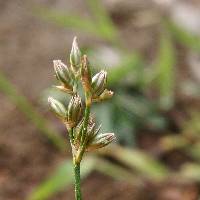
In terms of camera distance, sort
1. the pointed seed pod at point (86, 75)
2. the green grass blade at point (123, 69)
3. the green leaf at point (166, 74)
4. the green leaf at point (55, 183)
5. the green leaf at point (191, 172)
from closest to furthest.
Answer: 1. the pointed seed pod at point (86, 75)
2. the green leaf at point (55, 183)
3. the green leaf at point (191, 172)
4. the green grass blade at point (123, 69)
5. the green leaf at point (166, 74)

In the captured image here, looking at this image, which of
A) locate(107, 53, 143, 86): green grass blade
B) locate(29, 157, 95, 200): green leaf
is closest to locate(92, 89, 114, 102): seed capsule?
locate(29, 157, 95, 200): green leaf

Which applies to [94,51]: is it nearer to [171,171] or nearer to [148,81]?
[148,81]

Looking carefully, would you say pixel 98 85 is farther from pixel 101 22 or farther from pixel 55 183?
pixel 101 22

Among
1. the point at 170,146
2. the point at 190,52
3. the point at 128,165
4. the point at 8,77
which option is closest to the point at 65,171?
the point at 128,165

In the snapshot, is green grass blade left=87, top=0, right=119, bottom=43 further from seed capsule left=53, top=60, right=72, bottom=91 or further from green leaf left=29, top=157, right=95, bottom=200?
seed capsule left=53, top=60, right=72, bottom=91

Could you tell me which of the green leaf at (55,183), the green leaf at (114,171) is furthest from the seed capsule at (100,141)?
the green leaf at (114,171)

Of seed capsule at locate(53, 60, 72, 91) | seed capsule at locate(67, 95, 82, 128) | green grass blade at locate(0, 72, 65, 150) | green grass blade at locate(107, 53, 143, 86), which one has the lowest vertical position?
seed capsule at locate(67, 95, 82, 128)

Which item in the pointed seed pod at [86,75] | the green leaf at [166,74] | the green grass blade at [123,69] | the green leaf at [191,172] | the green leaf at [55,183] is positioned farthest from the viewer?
the green leaf at [166,74]

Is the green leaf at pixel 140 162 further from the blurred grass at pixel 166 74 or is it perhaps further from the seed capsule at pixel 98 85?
the seed capsule at pixel 98 85
